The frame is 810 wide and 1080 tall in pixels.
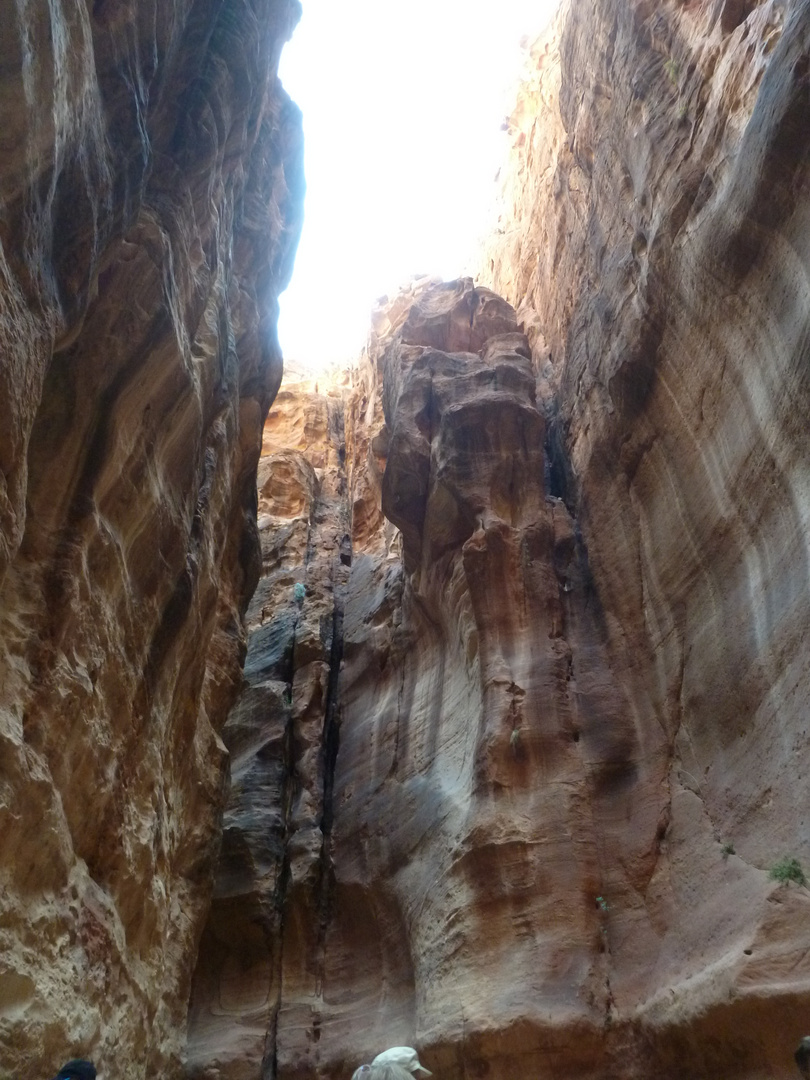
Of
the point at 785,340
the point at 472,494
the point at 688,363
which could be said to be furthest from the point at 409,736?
the point at 785,340

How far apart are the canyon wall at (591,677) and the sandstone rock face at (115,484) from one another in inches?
84.4

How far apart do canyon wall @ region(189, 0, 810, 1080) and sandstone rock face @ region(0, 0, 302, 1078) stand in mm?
2144

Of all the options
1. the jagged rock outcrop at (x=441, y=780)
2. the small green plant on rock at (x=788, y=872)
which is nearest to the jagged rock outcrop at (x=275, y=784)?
the jagged rock outcrop at (x=441, y=780)

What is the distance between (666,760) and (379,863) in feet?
13.0

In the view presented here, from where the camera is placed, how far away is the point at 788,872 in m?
7.11

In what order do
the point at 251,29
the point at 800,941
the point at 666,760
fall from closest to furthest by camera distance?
the point at 800,941, the point at 251,29, the point at 666,760

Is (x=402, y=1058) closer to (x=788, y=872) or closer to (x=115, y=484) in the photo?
(x=788, y=872)

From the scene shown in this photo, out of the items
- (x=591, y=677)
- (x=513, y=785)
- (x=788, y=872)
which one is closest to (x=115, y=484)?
(x=513, y=785)

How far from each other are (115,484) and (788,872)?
20.9 feet

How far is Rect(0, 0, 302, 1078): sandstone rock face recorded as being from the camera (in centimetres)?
600

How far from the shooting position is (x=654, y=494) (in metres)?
10.9

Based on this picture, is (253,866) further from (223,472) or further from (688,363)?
(688,363)

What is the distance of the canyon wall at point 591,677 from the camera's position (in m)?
7.89

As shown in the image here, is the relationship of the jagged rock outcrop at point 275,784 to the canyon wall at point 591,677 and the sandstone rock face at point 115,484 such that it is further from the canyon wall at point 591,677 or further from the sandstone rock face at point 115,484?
the sandstone rock face at point 115,484
